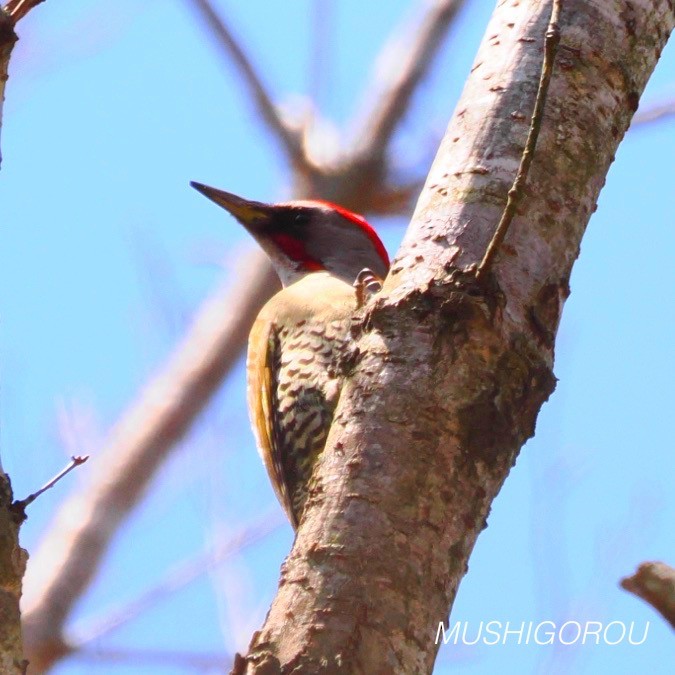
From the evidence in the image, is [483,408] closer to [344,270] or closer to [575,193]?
→ [575,193]

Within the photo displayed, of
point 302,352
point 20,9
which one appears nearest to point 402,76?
point 302,352

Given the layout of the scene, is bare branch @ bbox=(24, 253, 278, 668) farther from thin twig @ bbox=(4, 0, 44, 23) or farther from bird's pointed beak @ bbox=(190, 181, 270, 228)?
thin twig @ bbox=(4, 0, 44, 23)

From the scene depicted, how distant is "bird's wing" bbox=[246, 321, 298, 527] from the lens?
397cm

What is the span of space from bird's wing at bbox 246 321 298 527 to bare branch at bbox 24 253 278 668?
6.27ft

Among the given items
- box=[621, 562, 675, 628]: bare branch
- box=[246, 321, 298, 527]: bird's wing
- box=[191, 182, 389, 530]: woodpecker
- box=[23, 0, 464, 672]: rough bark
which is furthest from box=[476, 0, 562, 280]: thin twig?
box=[23, 0, 464, 672]: rough bark

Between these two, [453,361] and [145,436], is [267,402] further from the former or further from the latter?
[145,436]

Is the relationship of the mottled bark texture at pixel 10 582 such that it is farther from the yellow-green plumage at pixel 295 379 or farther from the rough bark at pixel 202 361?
the rough bark at pixel 202 361

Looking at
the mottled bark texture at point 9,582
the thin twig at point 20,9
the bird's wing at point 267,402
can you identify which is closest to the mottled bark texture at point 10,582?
the mottled bark texture at point 9,582

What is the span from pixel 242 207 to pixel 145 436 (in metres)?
1.65

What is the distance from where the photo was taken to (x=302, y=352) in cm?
390

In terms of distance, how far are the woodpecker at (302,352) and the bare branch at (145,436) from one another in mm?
1290

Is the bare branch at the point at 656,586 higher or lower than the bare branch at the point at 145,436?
lower

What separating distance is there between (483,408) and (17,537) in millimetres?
828

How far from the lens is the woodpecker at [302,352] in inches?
149
